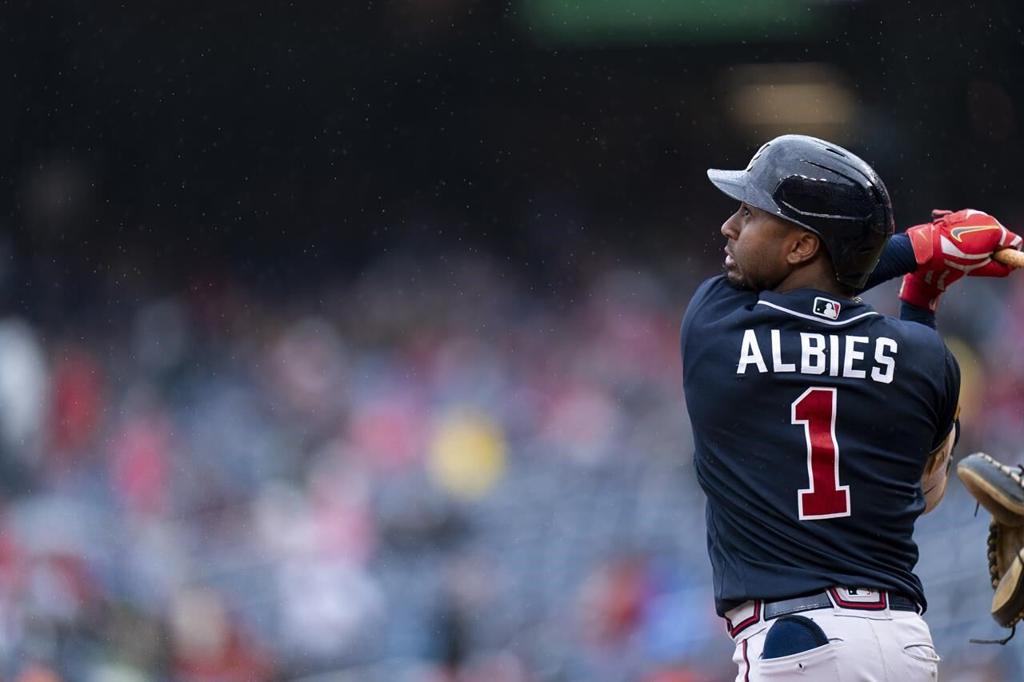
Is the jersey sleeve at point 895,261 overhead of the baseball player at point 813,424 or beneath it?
overhead

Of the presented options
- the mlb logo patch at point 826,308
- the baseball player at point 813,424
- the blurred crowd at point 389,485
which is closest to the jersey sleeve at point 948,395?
the baseball player at point 813,424

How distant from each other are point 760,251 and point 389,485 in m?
4.26

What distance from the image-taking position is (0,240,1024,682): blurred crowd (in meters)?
5.98

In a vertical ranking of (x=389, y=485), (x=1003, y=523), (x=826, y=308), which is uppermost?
(x=826, y=308)

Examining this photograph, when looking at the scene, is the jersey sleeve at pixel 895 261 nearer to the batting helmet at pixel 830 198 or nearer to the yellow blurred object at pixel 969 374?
the batting helmet at pixel 830 198

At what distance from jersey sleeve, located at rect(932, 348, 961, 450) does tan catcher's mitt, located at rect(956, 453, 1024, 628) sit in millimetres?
433

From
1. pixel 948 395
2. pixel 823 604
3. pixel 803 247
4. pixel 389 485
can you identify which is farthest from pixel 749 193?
pixel 389 485

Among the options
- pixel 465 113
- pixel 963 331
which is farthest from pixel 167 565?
pixel 963 331

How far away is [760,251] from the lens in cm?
211

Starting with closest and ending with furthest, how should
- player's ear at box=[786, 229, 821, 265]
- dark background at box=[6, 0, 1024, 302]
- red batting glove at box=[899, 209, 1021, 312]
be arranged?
player's ear at box=[786, 229, 821, 265], red batting glove at box=[899, 209, 1021, 312], dark background at box=[6, 0, 1024, 302]

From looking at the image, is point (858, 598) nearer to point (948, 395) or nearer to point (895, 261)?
point (948, 395)

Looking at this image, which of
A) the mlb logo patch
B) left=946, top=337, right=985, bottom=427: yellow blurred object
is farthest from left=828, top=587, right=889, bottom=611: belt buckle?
left=946, top=337, right=985, bottom=427: yellow blurred object

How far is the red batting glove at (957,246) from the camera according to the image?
7.33ft

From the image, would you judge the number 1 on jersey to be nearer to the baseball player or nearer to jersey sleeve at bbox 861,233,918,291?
the baseball player
